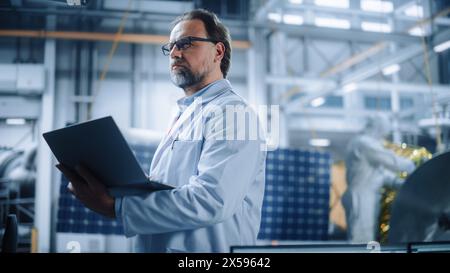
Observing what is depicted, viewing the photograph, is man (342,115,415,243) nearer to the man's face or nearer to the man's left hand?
the man's face

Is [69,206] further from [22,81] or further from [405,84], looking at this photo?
[405,84]

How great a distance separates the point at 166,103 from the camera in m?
4.02

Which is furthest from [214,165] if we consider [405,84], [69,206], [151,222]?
[405,84]

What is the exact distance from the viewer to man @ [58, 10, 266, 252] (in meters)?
1.05

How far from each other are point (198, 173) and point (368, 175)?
7.54ft

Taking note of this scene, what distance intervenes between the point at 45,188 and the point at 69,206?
3.38 ft

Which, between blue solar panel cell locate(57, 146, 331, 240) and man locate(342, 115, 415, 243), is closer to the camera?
blue solar panel cell locate(57, 146, 331, 240)

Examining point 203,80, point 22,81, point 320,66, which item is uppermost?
point 320,66

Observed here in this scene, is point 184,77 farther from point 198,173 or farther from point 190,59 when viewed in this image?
point 198,173

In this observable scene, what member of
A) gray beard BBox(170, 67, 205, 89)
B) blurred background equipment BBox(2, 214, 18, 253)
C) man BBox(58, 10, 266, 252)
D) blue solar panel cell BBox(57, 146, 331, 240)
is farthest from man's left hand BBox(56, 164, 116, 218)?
blue solar panel cell BBox(57, 146, 331, 240)

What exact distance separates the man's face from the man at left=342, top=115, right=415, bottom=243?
2.03 meters

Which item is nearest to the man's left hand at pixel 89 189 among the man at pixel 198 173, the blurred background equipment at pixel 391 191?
the man at pixel 198 173

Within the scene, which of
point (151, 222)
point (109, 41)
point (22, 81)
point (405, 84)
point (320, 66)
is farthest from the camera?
point (320, 66)

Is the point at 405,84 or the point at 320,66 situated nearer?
the point at 405,84
